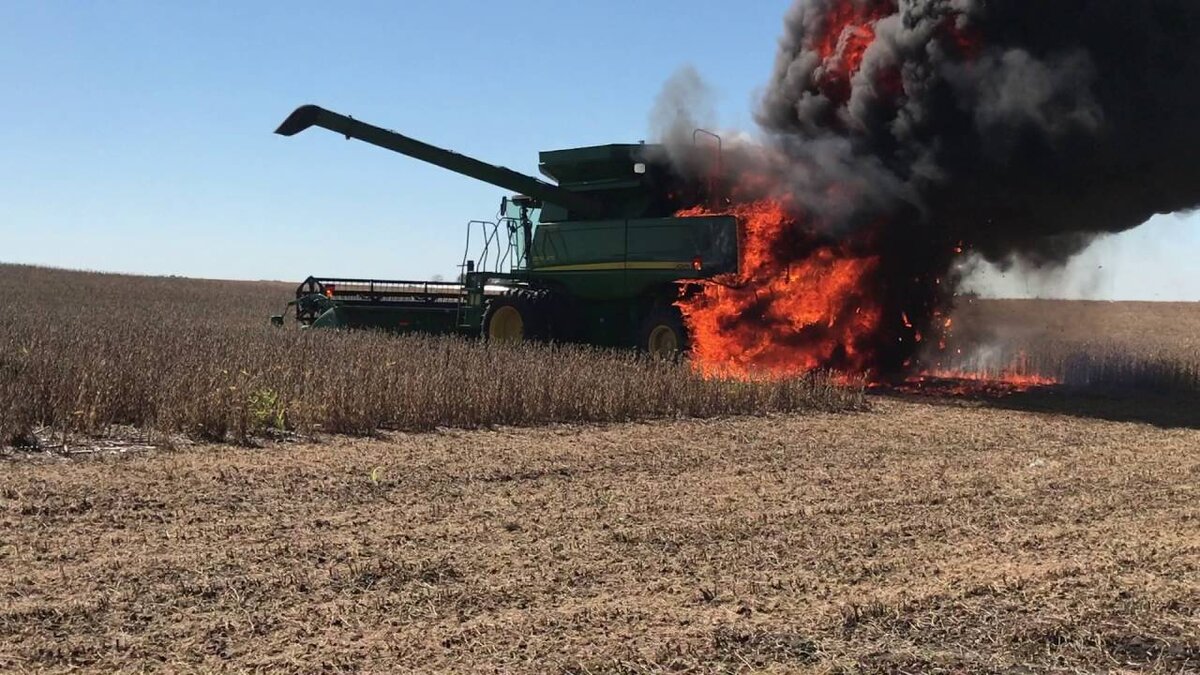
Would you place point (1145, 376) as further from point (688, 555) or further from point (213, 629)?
point (213, 629)

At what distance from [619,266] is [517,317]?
7.20 ft

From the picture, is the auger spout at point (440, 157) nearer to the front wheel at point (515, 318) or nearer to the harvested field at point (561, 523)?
the front wheel at point (515, 318)

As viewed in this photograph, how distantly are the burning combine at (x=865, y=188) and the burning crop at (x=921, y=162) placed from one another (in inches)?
1.0

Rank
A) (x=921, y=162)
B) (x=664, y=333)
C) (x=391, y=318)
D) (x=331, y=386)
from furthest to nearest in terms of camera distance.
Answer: (x=391, y=318)
(x=664, y=333)
(x=921, y=162)
(x=331, y=386)

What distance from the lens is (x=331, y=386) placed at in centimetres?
1041

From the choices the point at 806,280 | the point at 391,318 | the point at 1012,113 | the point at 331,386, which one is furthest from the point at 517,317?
the point at 1012,113

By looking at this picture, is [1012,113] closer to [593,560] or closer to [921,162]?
[921,162]

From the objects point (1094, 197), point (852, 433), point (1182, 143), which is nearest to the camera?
point (852, 433)

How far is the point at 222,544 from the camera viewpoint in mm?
5809

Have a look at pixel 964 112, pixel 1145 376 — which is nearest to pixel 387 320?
pixel 964 112

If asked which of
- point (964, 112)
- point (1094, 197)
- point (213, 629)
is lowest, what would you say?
point (213, 629)

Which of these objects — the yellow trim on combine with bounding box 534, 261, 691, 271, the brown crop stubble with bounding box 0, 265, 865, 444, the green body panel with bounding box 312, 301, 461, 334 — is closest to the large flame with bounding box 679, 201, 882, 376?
the yellow trim on combine with bounding box 534, 261, 691, 271

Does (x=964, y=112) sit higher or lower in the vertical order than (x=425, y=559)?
higher

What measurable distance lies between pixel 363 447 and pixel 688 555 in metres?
4.05
